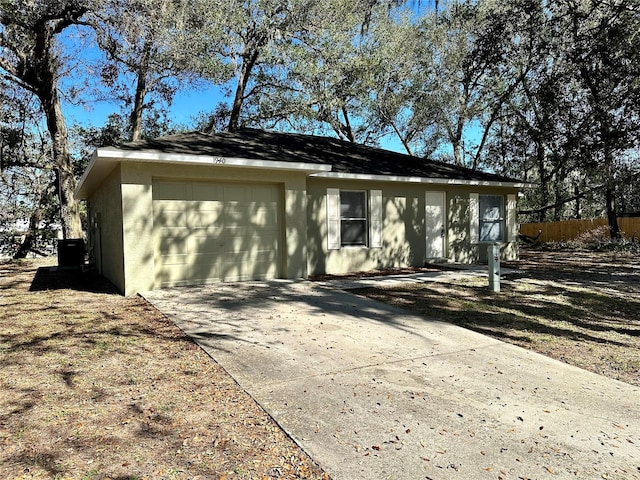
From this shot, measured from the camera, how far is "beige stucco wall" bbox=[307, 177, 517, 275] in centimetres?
1066

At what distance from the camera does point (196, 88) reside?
57.5 feet

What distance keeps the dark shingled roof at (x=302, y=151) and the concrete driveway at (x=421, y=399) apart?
3936mm

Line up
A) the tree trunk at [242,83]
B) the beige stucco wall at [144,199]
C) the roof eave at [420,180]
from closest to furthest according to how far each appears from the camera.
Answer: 1. the beige stucco wall at [144,199]
2. the roof eave at [420,180]
3. the tree trunk at [242,83]

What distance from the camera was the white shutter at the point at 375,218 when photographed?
1125 cm

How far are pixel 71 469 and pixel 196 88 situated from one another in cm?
1725

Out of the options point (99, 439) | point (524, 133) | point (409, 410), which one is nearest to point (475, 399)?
point (409, 410)

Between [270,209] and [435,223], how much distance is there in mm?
5366

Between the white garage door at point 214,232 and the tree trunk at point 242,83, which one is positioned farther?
the tree trunk at point 242,83

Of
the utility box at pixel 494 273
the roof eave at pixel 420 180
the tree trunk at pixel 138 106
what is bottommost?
the utility box at pixel 494 273

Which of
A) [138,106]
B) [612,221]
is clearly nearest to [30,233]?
[138,106]

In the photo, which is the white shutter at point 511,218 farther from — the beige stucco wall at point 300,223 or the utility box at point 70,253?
the utility box at point 70,253

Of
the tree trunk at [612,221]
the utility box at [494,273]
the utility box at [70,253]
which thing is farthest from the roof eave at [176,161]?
the tree trunk at [612,221]

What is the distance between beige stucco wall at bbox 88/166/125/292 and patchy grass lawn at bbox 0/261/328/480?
280 cm

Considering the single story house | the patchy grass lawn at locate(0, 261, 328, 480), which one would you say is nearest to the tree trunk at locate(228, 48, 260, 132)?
the single story house
